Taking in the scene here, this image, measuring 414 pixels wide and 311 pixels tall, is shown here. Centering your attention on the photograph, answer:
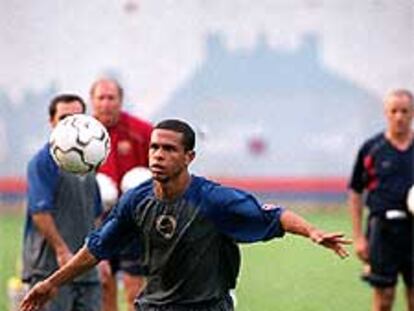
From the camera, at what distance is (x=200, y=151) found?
2452 centimetres

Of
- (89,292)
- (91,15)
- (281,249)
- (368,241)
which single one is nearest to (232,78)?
(91,15)

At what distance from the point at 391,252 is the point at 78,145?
3.63 m

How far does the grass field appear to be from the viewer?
13508mm

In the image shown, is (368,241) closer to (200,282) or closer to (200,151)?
(200,282)

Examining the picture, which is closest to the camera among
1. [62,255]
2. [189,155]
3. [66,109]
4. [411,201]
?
[189,155]

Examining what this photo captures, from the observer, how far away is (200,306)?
7430 millimetres

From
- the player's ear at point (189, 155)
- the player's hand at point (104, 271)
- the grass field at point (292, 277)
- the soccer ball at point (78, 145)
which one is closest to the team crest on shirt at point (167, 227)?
the player's ear at point (189, 155)

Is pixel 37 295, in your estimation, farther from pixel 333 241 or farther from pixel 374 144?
pixel 374 144

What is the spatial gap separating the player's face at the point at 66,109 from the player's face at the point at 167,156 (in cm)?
214

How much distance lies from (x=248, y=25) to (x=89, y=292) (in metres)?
15.9

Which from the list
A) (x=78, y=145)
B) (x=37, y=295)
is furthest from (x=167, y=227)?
(x=78, y=145)

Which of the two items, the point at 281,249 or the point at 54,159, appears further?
the point at 281,249

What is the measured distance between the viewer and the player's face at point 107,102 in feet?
36.1

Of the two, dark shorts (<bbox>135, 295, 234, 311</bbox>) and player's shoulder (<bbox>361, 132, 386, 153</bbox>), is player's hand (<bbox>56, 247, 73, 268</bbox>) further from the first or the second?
player's shoulder (<bbox>361, 132, 386, 153</bbox>)
